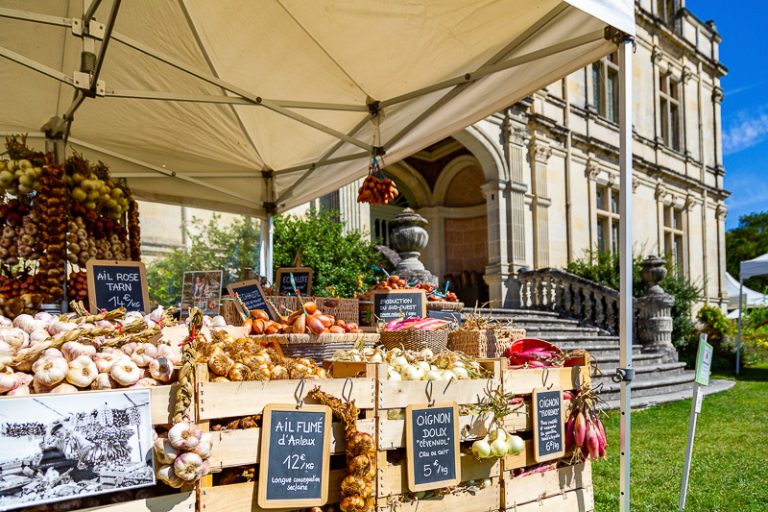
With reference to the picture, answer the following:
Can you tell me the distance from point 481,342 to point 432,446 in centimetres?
121

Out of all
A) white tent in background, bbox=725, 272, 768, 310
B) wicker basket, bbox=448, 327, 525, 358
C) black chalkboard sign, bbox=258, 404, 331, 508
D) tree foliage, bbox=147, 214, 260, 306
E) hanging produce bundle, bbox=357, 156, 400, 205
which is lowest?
white tent in background, bbox=725, 272, 768, 310

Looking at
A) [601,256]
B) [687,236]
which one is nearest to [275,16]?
[601,256]

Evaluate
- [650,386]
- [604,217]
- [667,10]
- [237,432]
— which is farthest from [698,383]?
[667,10]

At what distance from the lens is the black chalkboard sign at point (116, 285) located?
355 cm

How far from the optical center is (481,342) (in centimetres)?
363

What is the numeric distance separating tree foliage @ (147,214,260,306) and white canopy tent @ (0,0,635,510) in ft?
10.1

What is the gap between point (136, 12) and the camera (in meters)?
3.84

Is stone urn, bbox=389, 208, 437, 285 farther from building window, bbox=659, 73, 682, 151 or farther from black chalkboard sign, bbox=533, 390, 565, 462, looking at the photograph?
building window, bbox=659, 73, 682, 151

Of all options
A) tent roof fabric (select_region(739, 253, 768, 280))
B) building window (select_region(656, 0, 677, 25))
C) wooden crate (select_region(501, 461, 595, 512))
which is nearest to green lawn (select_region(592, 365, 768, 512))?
wooden crate (select_region(501, 461, 595, 512))

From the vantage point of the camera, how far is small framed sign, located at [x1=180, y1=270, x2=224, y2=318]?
13.6 ft

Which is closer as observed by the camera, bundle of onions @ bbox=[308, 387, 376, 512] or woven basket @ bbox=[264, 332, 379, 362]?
bundle of onions @ bbox=[308, 387, 376, 512]

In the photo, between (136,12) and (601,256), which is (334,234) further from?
(601,256)

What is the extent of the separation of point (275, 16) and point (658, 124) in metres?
19.4

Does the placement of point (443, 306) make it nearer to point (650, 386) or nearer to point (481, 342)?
point (481, 342)
